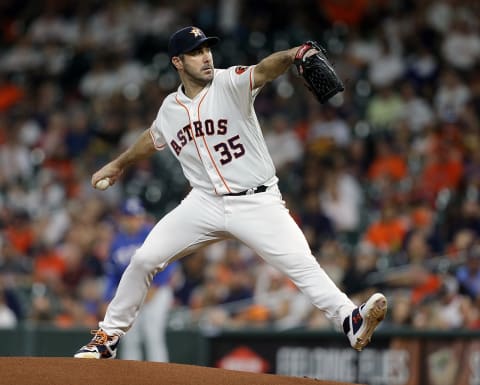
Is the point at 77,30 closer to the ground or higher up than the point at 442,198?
higher up

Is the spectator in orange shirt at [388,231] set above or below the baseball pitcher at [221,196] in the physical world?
below

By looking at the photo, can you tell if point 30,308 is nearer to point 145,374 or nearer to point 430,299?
point 430,299

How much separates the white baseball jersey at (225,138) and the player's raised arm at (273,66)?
0.54 ft

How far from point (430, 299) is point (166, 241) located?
13.9 ft

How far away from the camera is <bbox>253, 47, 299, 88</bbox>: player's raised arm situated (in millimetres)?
5137

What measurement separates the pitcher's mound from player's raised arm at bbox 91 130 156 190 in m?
1.11

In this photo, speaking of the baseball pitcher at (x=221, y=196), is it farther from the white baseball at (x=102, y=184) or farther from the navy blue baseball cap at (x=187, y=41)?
the white baseball at (x=102, y=184)

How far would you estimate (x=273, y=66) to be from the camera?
205 inches

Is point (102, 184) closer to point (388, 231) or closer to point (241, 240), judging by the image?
point (241, 240)

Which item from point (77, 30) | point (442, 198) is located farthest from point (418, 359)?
point (77, 30)

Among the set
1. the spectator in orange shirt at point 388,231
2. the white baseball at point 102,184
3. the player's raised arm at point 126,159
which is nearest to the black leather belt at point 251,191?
the player's raised arm at point 126,159

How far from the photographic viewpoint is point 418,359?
8.58 meters

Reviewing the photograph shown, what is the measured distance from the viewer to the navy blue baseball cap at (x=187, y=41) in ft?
18.4

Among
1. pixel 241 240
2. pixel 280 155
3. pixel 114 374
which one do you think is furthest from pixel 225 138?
pixel 280 155
